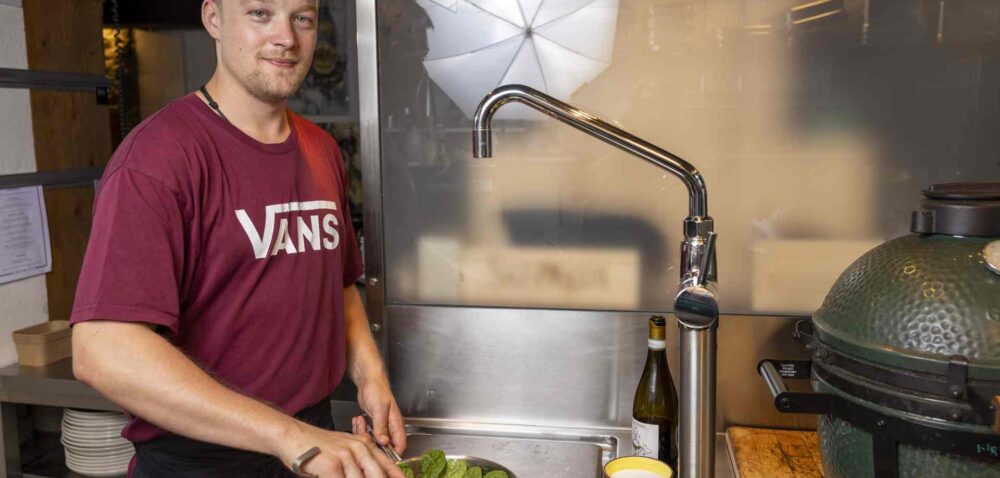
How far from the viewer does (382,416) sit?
1.30m

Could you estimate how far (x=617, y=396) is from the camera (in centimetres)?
150

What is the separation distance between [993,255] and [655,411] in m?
0.69

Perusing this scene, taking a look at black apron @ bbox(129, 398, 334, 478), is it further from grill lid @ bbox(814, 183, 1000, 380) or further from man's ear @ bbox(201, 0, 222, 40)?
grill lid @ bbox(814, 183, 1000, 380)

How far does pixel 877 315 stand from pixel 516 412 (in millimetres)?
810

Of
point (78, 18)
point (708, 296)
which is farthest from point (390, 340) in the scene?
point (78, 18)

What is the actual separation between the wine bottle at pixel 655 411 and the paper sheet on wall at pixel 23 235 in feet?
5.30

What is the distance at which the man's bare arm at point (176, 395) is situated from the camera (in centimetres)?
96

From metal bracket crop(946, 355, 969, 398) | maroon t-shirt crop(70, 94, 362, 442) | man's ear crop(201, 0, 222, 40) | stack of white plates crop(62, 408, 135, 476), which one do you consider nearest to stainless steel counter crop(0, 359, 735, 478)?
stack of white plates crop(62, 408, 135, 476)

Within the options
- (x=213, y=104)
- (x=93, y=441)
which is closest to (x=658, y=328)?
(x=213, y=104)

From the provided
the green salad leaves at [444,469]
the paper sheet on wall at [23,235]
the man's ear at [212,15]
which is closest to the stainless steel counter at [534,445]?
the green salad leaves at [444,469]

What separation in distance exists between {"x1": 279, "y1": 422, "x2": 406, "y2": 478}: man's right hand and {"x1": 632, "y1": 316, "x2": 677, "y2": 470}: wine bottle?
1.64ft

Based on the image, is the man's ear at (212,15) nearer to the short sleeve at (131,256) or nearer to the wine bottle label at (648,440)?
the short sleeve at (131,256)

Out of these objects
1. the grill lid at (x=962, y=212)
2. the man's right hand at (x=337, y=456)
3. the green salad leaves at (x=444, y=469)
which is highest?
the grill lid at (x=962, y=212)

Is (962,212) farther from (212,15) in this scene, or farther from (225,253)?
(212,15)
